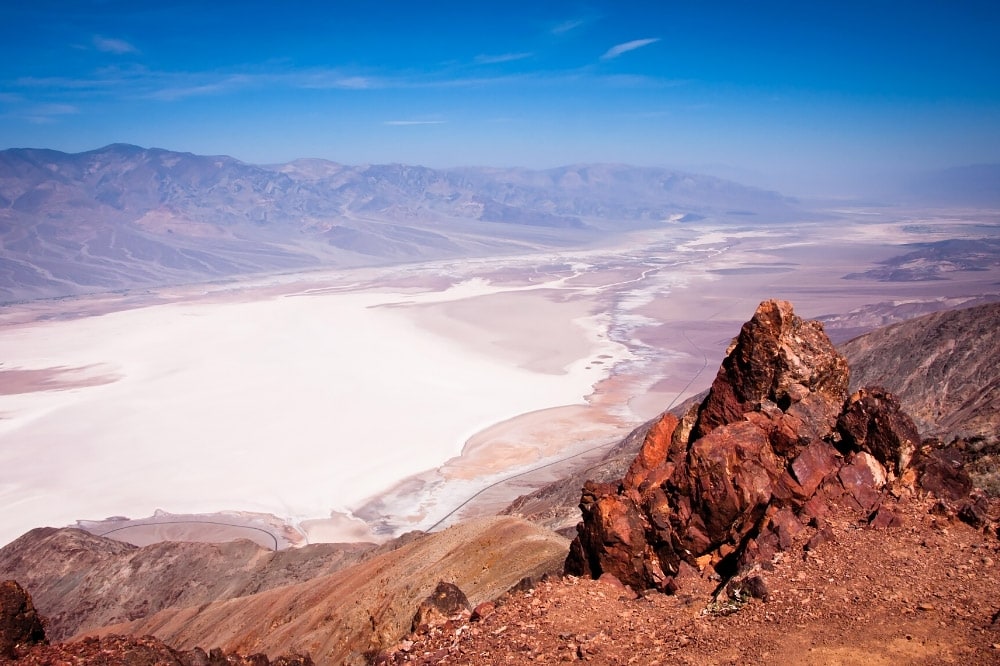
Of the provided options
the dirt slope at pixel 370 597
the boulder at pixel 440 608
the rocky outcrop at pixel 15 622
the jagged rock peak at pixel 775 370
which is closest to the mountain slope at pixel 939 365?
the jagged rock peak at pixel 775 370

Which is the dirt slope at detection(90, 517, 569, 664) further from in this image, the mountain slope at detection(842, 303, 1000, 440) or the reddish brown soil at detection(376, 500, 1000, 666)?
the mountain slope at detection(842, 303, 1000, 440)

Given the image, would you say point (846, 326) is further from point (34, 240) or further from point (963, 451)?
point (34, 240)

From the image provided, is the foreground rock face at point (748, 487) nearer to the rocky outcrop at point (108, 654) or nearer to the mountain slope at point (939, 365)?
the rocky outcrop at point (108, 654)

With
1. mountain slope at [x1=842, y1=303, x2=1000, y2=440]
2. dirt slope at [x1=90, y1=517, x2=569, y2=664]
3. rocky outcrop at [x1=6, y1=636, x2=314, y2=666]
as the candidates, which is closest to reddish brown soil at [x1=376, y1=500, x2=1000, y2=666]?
rocky outcrop at [x1=6, y1=636, x2=314, y2=666]

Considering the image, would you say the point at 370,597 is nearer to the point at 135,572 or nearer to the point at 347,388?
the point at 135,572

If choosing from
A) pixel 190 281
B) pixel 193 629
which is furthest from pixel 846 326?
pixel 190 281

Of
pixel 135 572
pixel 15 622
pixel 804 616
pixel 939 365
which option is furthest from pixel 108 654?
pixel 939 365

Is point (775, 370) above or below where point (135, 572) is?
above
